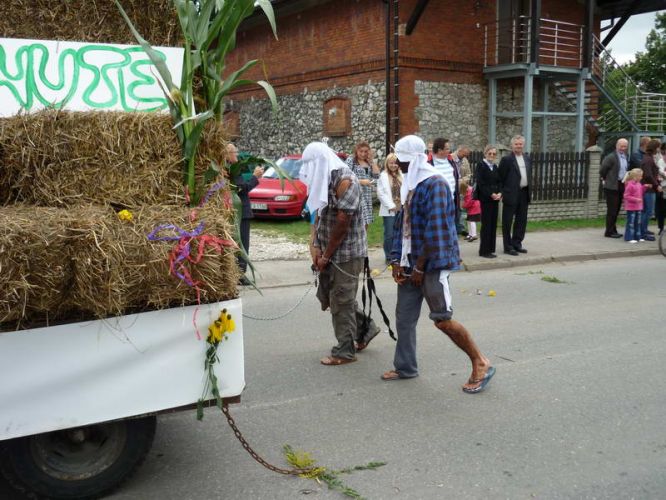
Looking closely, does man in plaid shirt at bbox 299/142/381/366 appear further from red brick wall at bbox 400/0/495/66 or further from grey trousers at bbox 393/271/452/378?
red brick wall at bbox 400/0/495/66

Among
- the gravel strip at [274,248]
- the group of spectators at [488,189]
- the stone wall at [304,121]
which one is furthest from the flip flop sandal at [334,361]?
the stone wall at [304,121]

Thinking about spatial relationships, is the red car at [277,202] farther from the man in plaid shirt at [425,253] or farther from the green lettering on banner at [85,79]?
the green lettering on banner at [85,79]

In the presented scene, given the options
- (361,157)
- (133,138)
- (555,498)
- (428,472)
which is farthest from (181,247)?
(361,157)

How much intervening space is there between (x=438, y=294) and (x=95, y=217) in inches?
108

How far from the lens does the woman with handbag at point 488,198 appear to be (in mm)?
11570

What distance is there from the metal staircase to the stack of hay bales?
2025 centimetres

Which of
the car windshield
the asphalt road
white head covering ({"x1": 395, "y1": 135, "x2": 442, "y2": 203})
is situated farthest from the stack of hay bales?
the car windshield

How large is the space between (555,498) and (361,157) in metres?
7.11

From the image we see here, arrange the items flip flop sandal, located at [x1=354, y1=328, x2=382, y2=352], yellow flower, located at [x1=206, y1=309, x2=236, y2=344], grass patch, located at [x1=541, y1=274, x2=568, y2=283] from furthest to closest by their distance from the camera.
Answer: grass patch, located at [x1=541, y1=274, x2=568, y2=283] → flip flop sandal, located at [x1=354, y1=328, x2=382, y2=352] → yellow flower, located at [x1=206, y1=309, x2=236, y2=344]

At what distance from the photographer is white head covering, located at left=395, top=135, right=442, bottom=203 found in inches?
205

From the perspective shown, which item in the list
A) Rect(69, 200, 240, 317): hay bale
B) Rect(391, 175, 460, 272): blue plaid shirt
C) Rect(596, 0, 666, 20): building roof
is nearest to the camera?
Rect(69, 200, 240, 317): hay bale

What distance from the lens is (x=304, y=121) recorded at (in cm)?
2275

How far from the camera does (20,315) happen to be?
311 cm

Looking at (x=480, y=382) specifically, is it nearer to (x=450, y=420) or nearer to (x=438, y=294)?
(x=450, y=420)
